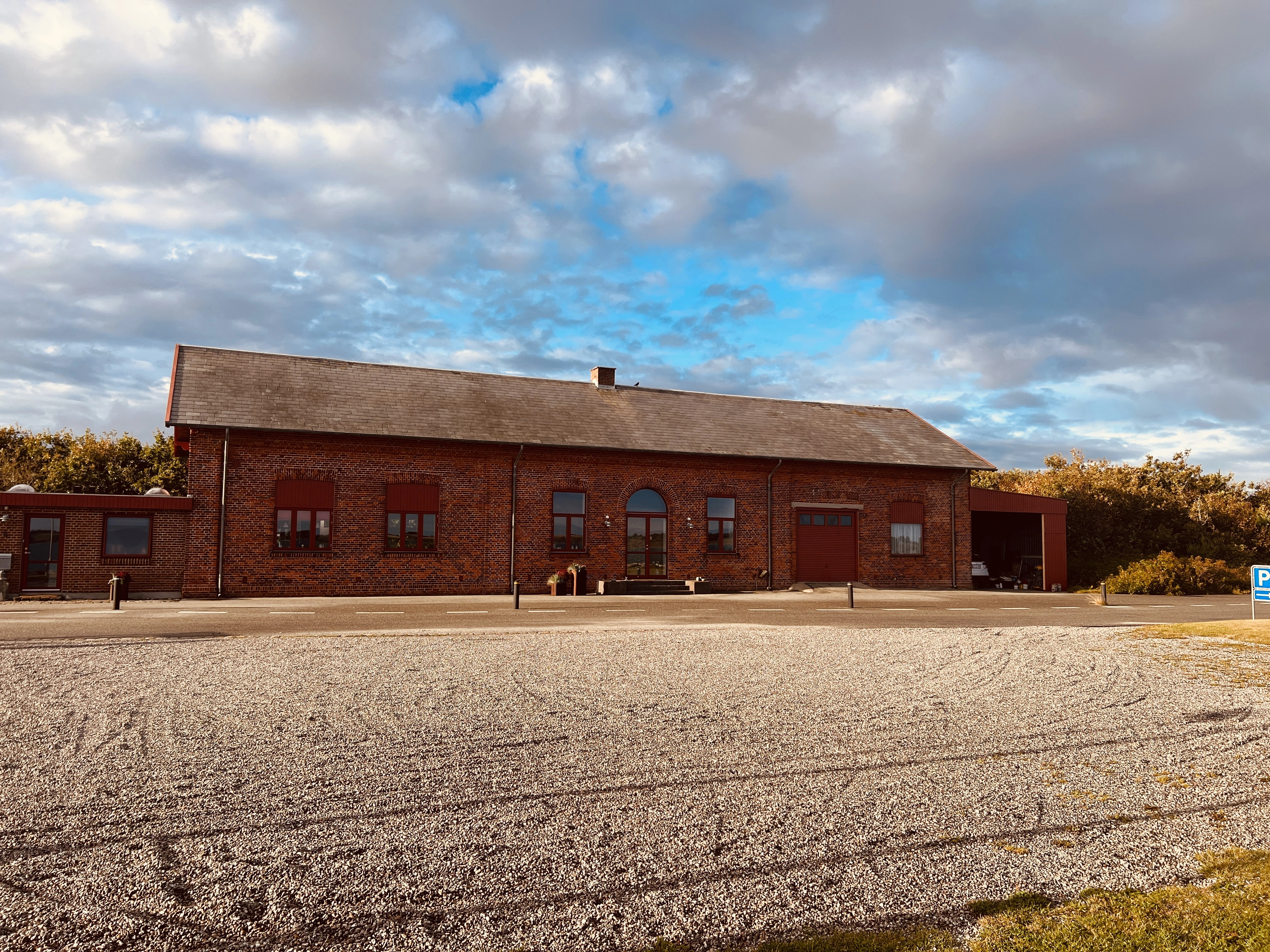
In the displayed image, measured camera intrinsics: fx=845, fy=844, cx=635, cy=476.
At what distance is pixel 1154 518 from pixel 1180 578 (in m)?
7.34

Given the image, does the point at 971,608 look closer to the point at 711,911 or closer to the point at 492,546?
the point at 492,546

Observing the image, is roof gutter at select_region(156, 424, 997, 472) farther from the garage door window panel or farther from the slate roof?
the garage door window panel

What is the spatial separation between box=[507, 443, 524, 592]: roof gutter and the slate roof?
1.66 ft

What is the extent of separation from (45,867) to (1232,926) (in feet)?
16.6

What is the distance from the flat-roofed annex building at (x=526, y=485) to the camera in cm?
2156

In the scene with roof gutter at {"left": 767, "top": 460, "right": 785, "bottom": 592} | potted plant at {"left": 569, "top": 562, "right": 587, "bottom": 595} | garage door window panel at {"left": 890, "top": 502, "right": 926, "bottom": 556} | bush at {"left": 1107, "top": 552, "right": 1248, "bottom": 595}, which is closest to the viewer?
potted plant at {"left": 569, "top": 562, "right": 587, "bottom": 595}

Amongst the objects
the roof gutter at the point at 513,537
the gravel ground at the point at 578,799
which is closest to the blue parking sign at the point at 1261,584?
the gravel ground at the point at 578,799

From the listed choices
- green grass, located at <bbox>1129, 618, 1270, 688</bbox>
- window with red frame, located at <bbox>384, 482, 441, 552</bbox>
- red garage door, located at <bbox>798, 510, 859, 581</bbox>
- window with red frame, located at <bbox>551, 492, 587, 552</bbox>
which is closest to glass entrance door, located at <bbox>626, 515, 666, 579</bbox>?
window with red frame, located at <bbox>551, 492, 587, 552</bbox>

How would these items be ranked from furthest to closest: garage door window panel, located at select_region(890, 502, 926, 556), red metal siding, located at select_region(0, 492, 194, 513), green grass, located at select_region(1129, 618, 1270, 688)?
garage door window panel, located at select_region(890, 502, 926, 556)
red metal siding, located at select_region(0, 492, 194, 513)
green grass, located at select_region(1129, 618, 1270, 688)

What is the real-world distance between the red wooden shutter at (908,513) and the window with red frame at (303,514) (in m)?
17.3

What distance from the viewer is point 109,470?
113 feet

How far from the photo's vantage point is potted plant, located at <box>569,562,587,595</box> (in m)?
23.3

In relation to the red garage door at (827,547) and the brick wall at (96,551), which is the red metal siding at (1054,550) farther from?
the brick wall at (96,551)

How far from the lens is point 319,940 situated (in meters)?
3.25
